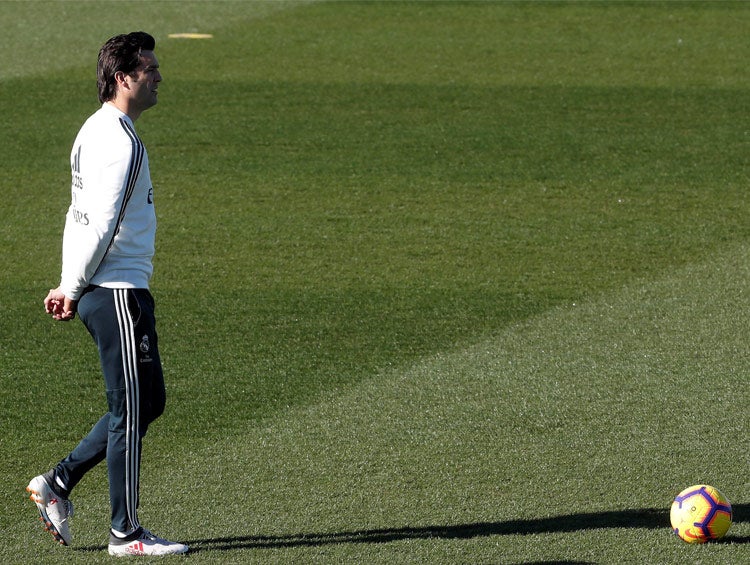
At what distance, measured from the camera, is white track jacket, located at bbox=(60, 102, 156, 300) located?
15.7 ft

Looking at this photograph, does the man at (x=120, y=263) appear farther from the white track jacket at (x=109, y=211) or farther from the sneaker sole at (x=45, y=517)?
the sneaker sole at (x=45, y=517)

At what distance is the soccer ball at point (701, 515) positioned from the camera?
5.24m

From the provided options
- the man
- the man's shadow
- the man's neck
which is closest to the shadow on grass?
the man's shadow

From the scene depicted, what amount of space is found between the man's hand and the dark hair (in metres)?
0.85

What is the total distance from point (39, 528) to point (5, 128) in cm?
990

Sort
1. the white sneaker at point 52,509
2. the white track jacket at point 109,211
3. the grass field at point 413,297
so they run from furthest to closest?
the grass field at point 413,297, the white sneaker at point 52,509, the white track jacket at point 109,211

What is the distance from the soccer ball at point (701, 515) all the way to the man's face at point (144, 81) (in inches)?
117

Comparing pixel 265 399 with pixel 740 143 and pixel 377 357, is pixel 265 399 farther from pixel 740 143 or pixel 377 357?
pixel 740 143

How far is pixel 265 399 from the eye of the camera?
23.3ft

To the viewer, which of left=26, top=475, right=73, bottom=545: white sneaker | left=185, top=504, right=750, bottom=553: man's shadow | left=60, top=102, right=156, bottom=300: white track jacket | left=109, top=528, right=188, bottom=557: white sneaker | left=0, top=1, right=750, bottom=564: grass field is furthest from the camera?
left=0, top=1, right=750, bottom=564: grass field

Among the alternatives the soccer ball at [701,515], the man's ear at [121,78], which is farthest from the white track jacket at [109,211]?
the soccer ball at [701,515]

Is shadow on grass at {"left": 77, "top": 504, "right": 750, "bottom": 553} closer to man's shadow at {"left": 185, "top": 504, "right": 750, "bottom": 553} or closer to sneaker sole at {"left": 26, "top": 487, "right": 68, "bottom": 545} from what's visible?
man's shadow at {"left": 185, "top": 504, "right": 750, "bottom": 553}

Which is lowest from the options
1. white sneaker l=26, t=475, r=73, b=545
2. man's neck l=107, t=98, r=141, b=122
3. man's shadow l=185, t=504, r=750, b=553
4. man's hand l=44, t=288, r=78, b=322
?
man's shadow l=185, t=504, r=750, b=553

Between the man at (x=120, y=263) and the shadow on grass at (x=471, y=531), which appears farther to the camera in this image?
the shadow on grass at (x=471, y=531)
